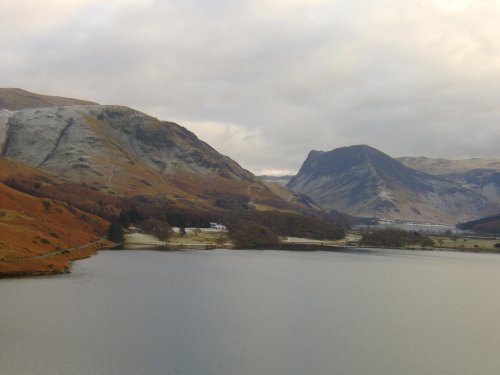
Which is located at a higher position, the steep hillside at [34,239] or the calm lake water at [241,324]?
the steep hillside at [34,239]

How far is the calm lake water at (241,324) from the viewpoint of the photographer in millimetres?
61344

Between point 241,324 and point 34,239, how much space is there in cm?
8654

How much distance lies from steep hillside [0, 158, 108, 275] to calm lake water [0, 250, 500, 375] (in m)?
7.79

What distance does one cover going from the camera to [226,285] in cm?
11700

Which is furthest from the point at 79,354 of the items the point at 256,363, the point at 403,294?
the point at 403,294

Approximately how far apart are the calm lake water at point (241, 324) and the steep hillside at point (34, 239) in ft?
25.6

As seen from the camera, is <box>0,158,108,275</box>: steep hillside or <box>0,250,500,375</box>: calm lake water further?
<box>0,158,108,275</box>: steep hillside

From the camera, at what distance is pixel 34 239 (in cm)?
14600

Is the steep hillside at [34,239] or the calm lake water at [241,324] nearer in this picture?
the calm lake water at [241,324]

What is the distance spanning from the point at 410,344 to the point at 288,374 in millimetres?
22844

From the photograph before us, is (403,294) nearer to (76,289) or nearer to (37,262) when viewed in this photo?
(76,289)

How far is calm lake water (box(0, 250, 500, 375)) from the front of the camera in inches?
2415

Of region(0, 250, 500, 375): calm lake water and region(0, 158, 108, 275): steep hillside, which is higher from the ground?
region(0, 158, 108, 275): steep hillside

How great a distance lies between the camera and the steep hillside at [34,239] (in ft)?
393
